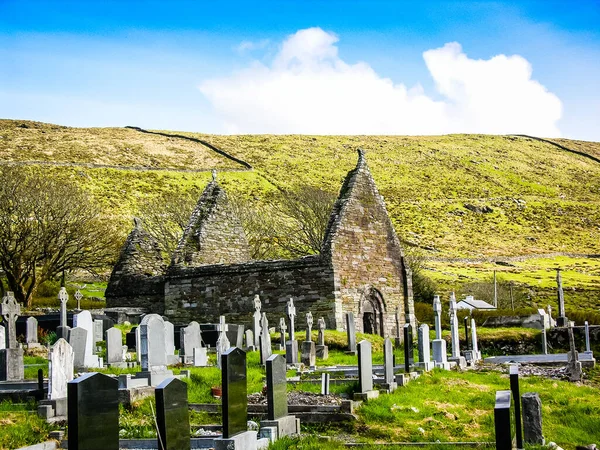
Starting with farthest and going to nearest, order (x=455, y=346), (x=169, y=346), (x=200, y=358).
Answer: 1. (x=455, y=346)
2. (x=200, y=358)
3. (x=169, y=346)

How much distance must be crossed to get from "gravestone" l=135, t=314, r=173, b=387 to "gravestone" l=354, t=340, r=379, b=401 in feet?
12.1

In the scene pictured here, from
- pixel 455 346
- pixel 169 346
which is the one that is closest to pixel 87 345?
pixel 169 346

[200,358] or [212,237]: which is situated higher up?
[212,237]

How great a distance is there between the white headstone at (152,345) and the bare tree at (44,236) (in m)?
→ 28.1

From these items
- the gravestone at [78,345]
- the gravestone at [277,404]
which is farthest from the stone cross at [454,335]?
the gravestone at [277,404]

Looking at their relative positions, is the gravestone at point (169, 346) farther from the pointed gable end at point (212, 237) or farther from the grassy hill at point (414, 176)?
the grassy hill at point (414, 176)

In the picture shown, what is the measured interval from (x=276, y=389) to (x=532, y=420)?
3.80 meters

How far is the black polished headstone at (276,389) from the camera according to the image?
38.4 feet

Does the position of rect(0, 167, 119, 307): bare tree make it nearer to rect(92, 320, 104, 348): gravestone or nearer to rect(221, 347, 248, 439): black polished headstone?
rect(92, 320, 104, 348): gravestone

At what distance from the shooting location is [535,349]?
28016 mm

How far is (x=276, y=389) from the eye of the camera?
38.8 ft

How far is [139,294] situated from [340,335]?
38.8ft

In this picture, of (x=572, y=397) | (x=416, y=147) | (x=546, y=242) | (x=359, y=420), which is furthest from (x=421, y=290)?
(x=416, y=147)

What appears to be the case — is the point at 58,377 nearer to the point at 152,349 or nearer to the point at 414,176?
the point at 152,349
